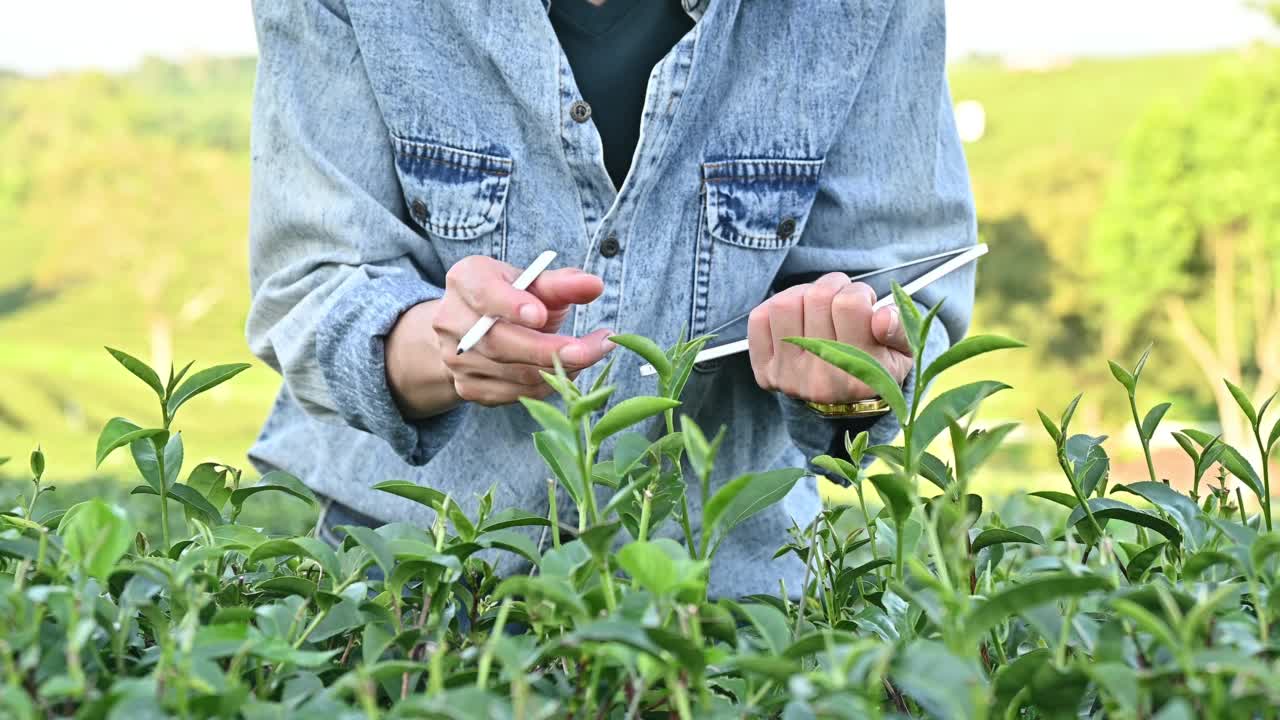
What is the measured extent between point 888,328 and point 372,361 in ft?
1.42

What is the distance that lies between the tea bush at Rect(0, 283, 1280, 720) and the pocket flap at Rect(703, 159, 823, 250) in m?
0.66

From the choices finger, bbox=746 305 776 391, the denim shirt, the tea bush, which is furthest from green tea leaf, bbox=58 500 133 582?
the denim shirt

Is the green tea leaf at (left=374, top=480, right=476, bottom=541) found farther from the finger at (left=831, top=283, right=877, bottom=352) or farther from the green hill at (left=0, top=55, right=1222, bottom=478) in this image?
the green hill at (left=0, top=55, right=1222, bottom=478)

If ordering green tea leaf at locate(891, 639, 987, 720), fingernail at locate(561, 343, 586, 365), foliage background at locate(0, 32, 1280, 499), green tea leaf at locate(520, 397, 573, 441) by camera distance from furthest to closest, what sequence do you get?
foliage background at locate(0, 32, 1280, 499) → fingernail at locate(561, 343, 586, 365) → green tea leaf at locate(520, 397, 573, 441) → green tea leaf at locate(891, 639, 987, 720)

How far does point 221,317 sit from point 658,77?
21.6 m

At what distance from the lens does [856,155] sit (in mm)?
1312

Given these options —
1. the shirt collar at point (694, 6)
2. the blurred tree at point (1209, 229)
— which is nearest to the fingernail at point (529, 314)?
the shirt collar at point (694, 6)

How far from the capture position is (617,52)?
4.25ft

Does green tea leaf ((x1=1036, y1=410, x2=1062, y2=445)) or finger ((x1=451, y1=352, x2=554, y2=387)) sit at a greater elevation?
finger ((x1=451, y1=352, x2=554, y2=387))

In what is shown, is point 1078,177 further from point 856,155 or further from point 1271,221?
point 856,155

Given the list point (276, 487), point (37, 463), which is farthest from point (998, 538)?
point (37, 463)

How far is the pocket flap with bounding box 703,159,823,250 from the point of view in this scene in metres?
1.24

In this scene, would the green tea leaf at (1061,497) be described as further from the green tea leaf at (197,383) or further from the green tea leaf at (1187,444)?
the green tea leaf at (197,383)

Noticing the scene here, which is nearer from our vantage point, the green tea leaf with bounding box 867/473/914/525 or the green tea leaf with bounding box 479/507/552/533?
the green tea leaf with bounding box 867/473/914/525
